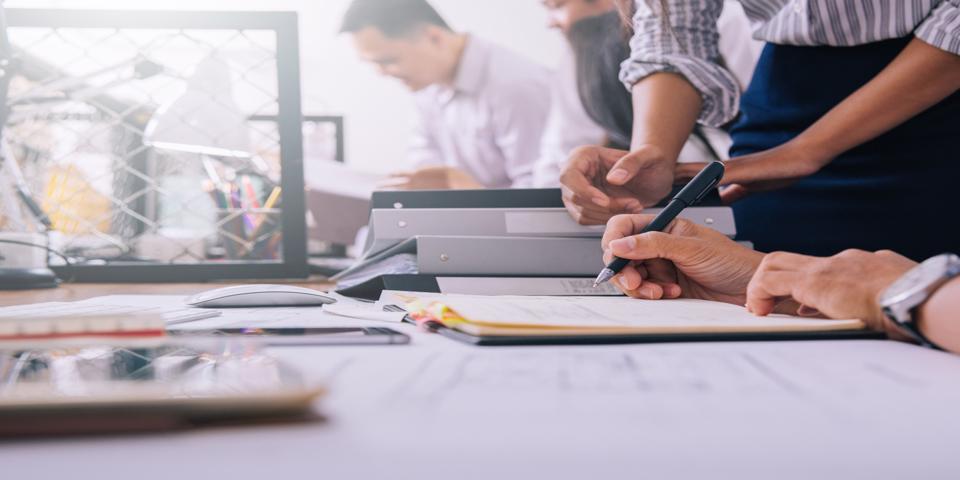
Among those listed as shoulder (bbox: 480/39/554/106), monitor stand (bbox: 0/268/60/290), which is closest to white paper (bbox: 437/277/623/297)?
monitor stand (bbox: 0/268/60/290)

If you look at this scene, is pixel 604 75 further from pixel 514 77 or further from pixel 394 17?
pixel 394 17

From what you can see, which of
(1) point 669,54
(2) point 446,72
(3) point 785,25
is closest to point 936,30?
(3) point 785,25

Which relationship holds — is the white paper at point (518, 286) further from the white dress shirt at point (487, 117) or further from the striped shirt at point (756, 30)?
the white dress shirt at point (487, 117)

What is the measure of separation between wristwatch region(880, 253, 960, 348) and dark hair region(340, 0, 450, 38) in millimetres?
2031

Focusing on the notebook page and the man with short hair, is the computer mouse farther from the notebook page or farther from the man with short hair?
the man with short hair

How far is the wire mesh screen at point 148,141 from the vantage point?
1.05 meters

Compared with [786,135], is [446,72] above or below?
above

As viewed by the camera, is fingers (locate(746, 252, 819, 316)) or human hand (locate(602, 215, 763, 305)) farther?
human hand (locate(602, 215, 763, 305))

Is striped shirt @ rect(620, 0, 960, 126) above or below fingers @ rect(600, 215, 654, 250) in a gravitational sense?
above

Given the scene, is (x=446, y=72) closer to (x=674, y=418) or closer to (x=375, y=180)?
(x=375, y=180)

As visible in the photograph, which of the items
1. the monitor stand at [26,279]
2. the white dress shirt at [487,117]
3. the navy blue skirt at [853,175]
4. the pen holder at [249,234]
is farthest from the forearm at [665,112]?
the white dress shirt at [487,117]

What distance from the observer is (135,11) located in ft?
→ 3.19

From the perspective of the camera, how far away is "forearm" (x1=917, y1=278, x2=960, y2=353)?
14.2 inches

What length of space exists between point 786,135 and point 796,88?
0.19 feet
